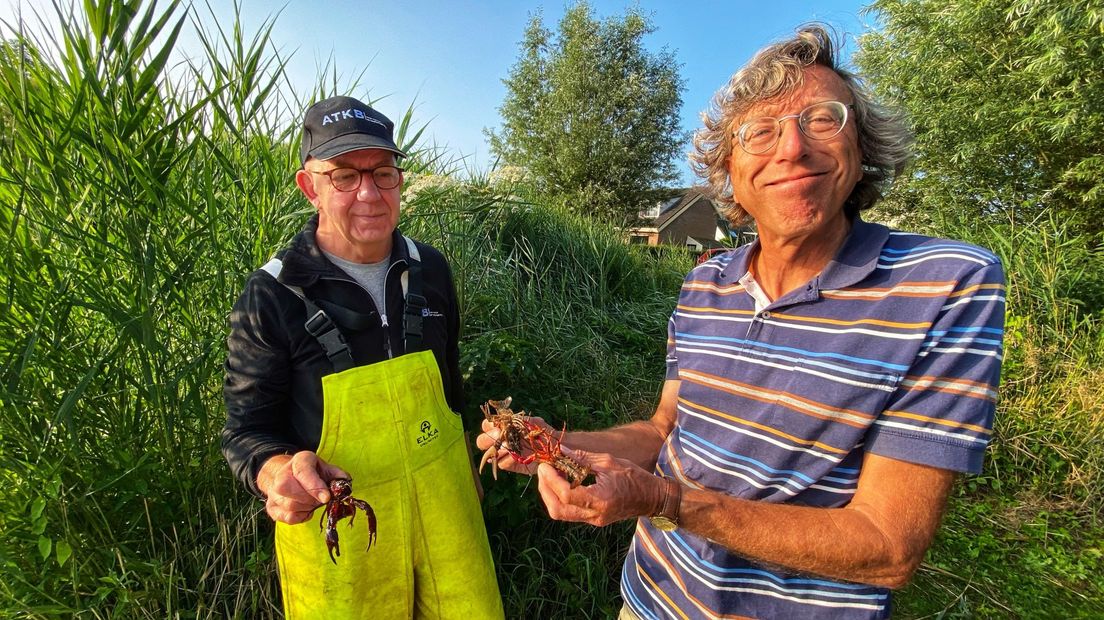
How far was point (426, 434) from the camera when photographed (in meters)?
1.97

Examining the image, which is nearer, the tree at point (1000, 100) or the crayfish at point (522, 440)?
the crayfish at point (522, 440)

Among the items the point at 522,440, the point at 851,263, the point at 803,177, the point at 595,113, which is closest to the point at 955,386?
the point at 851,263

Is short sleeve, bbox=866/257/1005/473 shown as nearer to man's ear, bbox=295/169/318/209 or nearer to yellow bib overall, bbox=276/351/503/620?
yellow bib overall, bbox=276/351/503/620

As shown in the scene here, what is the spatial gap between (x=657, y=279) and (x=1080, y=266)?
510 centimetres

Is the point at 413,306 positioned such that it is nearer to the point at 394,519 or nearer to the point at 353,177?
the point at 353,177

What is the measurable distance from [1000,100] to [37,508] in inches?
473

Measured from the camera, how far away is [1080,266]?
6160 millimetres

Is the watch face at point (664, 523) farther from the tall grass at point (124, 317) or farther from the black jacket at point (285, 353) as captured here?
the tall grass at point (124, 317)

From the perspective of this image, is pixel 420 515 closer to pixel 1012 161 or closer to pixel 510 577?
pixel 510 577

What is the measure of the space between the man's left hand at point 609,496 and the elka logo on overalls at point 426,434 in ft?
2.80

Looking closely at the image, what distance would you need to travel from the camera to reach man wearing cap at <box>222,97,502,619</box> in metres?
1.80

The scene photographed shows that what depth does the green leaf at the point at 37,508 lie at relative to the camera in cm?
194

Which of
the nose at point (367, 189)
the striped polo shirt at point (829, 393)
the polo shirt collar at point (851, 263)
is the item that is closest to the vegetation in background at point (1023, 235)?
the polo shirt collar at point (851, 263)

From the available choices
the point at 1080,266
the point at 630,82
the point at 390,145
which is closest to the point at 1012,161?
the point at 1080,266
